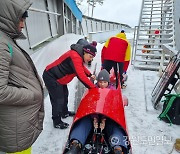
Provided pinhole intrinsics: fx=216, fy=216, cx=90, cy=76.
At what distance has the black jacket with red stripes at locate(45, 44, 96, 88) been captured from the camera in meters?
3.03

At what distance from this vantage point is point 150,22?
9539 millimetres

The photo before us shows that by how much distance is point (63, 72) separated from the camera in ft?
10.9

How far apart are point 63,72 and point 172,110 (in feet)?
6.77

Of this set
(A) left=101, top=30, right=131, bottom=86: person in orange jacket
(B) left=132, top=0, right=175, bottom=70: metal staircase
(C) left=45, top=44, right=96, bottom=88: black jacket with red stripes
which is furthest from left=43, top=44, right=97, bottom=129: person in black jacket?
(B) left=132, top=0, right=175, bottom=70: metal staircase

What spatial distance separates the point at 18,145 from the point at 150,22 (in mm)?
8987

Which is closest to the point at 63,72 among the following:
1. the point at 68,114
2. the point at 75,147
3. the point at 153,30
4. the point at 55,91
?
the point at 55,91

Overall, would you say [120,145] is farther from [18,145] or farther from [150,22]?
[150,22]

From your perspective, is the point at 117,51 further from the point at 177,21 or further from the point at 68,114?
the point at 177,21

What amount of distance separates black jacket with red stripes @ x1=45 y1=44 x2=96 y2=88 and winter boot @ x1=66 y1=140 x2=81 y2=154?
878 mm

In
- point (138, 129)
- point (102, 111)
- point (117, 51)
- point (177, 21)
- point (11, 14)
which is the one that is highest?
point (11, 14)

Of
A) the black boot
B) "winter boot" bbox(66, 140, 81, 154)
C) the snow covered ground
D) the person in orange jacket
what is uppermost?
the person in orange jacket

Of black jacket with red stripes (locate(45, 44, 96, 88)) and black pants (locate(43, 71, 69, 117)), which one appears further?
black pants (locate(43, 71, 69, 117))

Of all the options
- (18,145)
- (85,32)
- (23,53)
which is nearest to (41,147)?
(18,145)

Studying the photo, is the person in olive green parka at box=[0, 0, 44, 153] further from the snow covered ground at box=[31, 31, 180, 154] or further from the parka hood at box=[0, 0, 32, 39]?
the snow covered ground at box=[31, 31, 180, 154]
